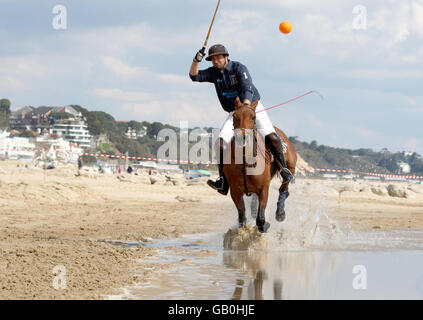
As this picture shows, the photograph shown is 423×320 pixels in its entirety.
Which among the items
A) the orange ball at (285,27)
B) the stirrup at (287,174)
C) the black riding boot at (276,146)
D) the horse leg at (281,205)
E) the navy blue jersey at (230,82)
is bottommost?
the horse leg at (281,205)

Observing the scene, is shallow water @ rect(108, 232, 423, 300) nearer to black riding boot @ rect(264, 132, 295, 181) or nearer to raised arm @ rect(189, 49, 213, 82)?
black riding boot @ rect(264, 132, 295, 181)

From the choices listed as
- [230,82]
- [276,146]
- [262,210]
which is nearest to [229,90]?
[230,82]

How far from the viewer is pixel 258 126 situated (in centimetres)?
1076

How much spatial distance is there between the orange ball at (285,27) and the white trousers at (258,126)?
1869mm

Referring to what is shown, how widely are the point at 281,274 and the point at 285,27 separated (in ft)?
12.4

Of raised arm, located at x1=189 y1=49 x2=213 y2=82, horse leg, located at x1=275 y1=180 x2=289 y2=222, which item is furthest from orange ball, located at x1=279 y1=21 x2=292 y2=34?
horse leg, located at x1=275 y1=180 x2=289 y2=222

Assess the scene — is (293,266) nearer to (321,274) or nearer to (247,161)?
(321,274)

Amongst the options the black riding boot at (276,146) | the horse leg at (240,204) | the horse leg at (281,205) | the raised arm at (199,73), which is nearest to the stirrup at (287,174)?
the black riding boot at (276,146)

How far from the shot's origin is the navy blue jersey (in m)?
10.4

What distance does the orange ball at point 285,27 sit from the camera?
30.6ft

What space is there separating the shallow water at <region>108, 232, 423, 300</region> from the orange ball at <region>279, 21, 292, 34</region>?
3510 millimetres

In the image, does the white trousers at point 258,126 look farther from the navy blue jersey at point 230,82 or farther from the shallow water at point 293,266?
the shallow water at point 293,266

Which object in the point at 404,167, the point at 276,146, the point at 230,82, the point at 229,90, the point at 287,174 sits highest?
the point at 230,82

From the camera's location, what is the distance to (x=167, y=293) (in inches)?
266
